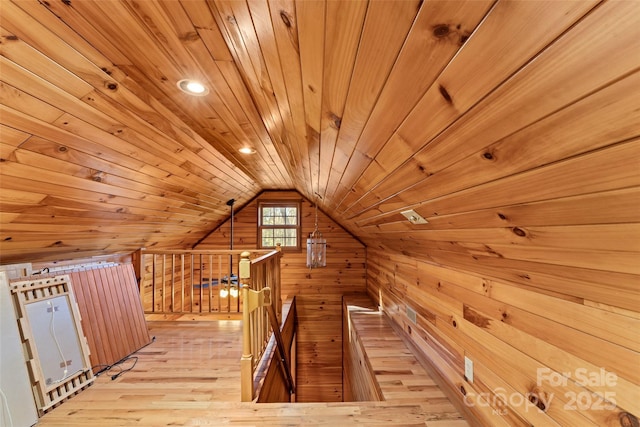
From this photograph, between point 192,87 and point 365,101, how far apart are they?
933mm

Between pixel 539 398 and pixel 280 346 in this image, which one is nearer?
pixel 539 398

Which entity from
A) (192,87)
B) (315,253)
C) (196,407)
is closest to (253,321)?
(196,407)

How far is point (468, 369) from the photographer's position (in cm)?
174

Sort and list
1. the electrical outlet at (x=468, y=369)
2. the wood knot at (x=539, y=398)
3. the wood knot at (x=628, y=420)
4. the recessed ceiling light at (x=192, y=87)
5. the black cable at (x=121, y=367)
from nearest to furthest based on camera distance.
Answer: the wood knot at (x=628, y=420) < the wood knot at (x=539, y=398) < the recessed ceiling light at (x=192, y=87) < the electrical outlet at (x=468, y=369) < the black cable at (x=121, y=367)

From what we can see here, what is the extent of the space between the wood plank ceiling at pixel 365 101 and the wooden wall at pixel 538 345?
21 cm

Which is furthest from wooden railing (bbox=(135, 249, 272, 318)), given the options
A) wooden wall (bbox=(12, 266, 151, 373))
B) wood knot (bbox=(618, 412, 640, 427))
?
wood knot (bbox=(618, 412, 640, 427))

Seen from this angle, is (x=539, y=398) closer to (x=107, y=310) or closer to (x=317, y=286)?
(x=107, y=310)

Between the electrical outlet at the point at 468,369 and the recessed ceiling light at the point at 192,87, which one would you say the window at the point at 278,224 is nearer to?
Result: the electrical outlet at the point at 468,369

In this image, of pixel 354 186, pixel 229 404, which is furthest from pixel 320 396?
pixel 354 186

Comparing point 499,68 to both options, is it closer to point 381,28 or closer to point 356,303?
point 381,28

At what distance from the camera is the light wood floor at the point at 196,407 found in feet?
5.79

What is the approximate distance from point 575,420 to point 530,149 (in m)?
1.12

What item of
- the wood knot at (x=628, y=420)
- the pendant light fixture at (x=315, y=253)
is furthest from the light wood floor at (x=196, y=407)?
the pendant light fixture at (x=315, y=253)

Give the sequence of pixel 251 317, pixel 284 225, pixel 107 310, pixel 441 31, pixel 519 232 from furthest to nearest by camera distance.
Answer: pixel 284 225 → pixel 107 310 → pixel 251 317 → pixel 519 232 → pixel 441 31
